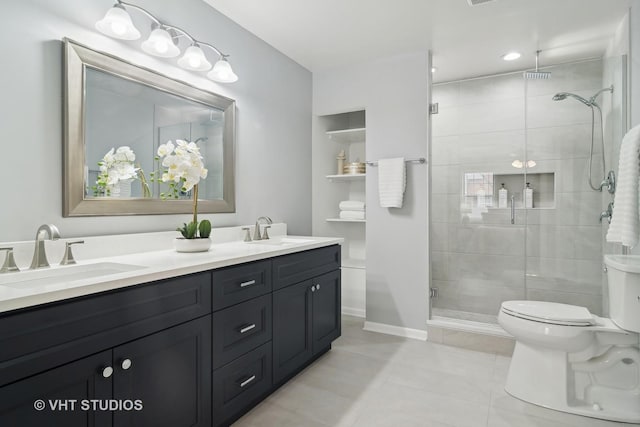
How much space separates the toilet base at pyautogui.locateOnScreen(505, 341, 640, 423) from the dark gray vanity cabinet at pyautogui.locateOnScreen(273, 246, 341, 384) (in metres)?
1.17

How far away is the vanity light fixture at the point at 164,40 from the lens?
5.35 ft

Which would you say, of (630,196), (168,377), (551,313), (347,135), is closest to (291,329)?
(168,377)

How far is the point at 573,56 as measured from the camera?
293 centimetres

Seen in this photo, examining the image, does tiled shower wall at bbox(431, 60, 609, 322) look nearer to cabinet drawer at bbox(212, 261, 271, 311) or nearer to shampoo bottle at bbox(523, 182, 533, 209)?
shampoo bottle at bbox(523, 182, 533, 209)

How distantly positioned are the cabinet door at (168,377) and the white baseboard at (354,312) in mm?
2098

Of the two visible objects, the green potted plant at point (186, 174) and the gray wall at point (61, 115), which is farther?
the green potted plant at point (186, 174)

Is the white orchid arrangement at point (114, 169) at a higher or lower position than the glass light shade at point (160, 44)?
lower

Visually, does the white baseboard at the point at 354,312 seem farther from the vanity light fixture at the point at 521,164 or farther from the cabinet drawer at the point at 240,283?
the vanity light fixture at the point at 521,164

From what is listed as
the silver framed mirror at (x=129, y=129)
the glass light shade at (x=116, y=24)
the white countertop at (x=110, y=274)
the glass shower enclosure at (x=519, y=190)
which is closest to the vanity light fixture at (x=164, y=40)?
the glass light shade at (x=116, y=24)

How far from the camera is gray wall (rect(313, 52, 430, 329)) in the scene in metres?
2.95

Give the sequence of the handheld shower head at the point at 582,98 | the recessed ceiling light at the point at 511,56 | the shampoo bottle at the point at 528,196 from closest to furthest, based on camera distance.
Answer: the handheld shower head at the point at 582,98, the recessed ceiling light at the point at 511,56, the shampoo bottle at the point at 528,196

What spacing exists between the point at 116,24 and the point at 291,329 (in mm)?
1805

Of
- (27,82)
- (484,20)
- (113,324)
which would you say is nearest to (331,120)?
(484,20)

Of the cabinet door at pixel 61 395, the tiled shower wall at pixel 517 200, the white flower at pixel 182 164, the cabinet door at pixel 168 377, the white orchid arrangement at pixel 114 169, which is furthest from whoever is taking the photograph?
the tiled shower wall at pixel 517 200
